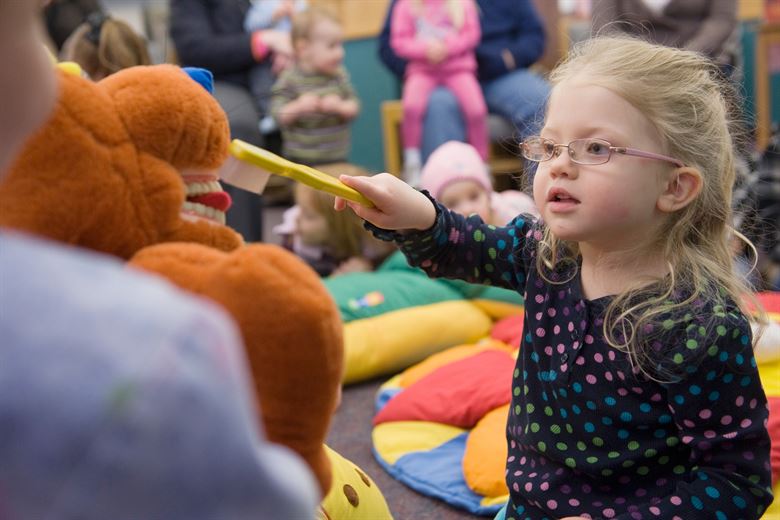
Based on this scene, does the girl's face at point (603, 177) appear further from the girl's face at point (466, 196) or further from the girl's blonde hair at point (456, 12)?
the girl's blonde hair at point (456, 12)

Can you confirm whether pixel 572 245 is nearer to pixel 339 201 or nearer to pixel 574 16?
pixel 339 201

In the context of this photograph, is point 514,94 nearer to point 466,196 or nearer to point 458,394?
point 466,196

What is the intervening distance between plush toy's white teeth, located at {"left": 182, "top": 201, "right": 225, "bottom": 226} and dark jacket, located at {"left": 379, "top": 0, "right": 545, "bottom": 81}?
2.49 metres

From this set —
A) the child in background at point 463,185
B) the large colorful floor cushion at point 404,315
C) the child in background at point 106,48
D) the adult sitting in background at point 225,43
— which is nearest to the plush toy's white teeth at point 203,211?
the large colorful floor cushion at point 404,315

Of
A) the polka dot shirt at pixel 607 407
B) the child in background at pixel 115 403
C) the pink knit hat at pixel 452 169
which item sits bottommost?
the pink knit hat at pixel 452 169

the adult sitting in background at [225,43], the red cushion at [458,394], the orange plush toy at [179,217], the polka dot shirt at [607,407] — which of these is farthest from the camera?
the adult sitting in background at [225,43]

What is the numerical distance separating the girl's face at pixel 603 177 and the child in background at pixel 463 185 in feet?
4.19

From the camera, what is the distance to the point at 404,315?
1.97 m

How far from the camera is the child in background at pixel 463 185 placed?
224 cm

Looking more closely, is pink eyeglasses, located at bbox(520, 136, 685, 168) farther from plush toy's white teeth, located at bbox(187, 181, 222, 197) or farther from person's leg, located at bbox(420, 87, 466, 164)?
person's leg, located at bbox(420, 87, 466, 164)

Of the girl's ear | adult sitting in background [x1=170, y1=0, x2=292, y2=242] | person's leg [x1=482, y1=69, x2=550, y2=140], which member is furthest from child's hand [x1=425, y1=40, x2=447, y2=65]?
the girl's ear

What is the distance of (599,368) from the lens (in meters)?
0.89

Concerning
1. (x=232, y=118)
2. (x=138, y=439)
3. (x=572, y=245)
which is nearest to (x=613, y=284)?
(x=572, y=245)

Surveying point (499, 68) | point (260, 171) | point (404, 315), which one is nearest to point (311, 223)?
point (404, 315)
